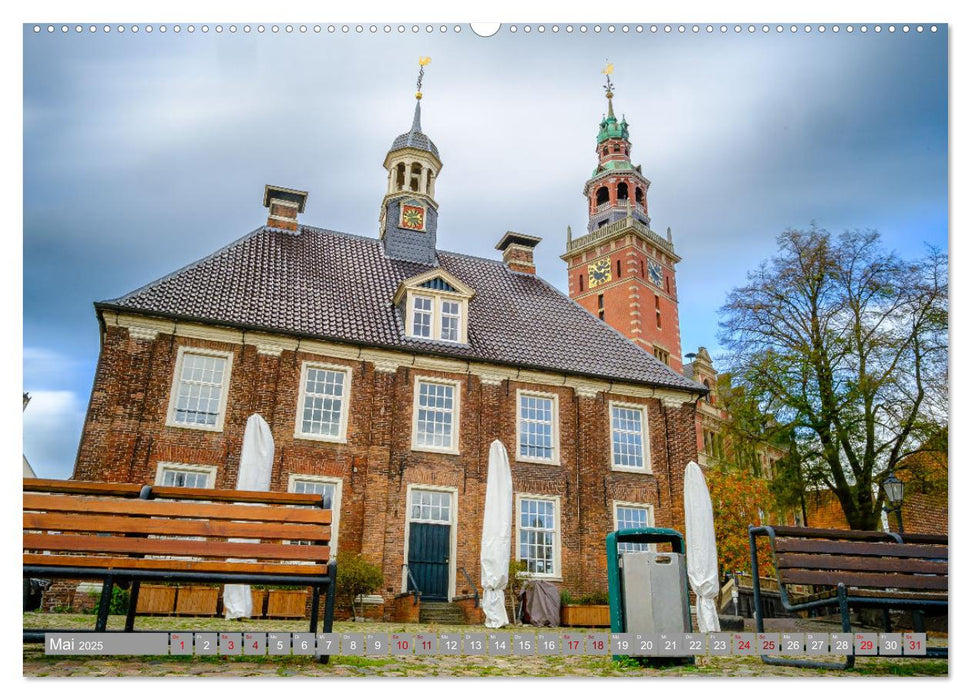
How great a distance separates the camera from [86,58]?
557 centimetres

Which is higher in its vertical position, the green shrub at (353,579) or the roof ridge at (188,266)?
the roof ridge at (188,266)

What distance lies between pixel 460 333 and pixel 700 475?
7824 millimetres

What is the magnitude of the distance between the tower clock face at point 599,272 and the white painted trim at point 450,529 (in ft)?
109

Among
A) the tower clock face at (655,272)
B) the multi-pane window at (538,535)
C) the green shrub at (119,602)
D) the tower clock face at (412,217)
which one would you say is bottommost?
the green shrub at (119,602)

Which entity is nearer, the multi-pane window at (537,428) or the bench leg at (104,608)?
the bench leg at (104,608)

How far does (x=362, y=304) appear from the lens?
1859 centimetres

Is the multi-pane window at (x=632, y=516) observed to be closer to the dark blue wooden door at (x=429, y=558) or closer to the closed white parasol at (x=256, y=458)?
the dark blue wooden door at (x=429, y=558)

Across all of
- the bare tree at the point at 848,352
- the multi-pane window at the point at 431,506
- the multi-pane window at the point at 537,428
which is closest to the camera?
the bare tree at the point at 848,352

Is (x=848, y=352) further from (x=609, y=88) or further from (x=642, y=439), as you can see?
(x=642, y=439)

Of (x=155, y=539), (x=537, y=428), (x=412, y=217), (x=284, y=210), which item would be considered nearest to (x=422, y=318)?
(x=537, y=428)

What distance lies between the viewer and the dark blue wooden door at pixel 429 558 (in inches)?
634

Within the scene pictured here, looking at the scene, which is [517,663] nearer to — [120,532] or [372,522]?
[120,532]

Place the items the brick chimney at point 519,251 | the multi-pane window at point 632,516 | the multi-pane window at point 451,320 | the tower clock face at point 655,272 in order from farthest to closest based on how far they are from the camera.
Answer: the tower clock face at point 655,272 → the brick chimney at point 519,251 → the multi-pane window at point 451,320 → the multi-pane window at point 632,516

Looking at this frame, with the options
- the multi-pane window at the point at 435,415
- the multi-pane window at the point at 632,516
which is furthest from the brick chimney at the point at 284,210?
the multi-pane window at the point at 632,516
